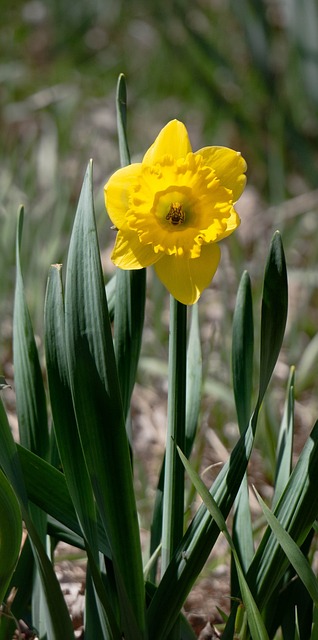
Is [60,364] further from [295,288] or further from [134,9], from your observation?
[134,9]

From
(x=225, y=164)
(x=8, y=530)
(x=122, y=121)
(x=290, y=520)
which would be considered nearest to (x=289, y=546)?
(x=290, y=520)

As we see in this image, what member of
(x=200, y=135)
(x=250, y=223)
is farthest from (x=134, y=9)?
(x=250, y=223)

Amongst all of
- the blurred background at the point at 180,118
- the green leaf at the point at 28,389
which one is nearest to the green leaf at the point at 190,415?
the green leaf at the point at 28,389

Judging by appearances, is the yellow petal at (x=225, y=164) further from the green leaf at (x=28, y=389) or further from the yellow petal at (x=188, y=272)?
the green leaf at (x=28, y=389)

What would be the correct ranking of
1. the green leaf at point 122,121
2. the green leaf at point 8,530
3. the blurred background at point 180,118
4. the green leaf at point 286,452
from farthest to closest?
the blurred background at point 180,118
the green leaf at point 286,452
the green leaf at point 122,121
the green leaf at point 8,530

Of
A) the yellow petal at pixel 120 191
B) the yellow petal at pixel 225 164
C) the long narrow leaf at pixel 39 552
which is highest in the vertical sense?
the yellow petal at pixel 225 164

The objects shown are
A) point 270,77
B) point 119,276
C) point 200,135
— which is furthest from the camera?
point 200,135

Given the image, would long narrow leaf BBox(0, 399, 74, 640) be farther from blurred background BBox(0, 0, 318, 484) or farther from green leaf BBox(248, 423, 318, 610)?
blurred background BBox(0, 0, 318, 484)

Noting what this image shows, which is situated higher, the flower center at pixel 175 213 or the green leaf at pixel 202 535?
the flower center at pixel 175 213
